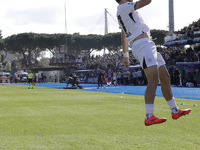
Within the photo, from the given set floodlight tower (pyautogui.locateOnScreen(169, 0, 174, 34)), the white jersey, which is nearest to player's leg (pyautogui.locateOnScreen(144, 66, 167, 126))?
the white jersey

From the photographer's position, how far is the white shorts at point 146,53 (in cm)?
504

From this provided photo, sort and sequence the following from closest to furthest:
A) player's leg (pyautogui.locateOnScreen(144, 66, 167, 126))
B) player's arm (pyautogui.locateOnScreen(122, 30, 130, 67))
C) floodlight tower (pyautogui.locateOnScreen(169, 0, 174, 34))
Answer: player's leg (pyautogui.locateOnScreen(144, 66, 167, 126)), player's arm (pyautogui.locateOnScreen(122, 30, 130, 67)), floodlight tower (pyautogui.locateOnScreen(169, 0, 174, 34))

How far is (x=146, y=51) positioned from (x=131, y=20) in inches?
21.0

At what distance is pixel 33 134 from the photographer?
638cm

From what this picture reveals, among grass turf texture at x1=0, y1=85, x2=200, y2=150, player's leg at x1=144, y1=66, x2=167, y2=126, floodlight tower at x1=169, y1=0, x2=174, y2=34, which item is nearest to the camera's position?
player's leg at x1=144, y1=66, x2=167, y2=126

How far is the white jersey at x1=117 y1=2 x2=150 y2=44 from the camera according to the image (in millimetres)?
5160

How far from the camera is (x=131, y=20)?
5215 mm

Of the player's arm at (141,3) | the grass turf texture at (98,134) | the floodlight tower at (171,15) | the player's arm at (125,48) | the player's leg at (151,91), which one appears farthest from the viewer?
the floodlight tower at (171,15)

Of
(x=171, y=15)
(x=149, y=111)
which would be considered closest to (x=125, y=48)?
(x=149, y=111)

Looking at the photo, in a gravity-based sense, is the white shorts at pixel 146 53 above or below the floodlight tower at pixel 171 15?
below

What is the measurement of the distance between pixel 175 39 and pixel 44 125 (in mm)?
26767

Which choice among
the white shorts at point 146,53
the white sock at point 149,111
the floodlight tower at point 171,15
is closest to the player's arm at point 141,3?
the white shorts at point 146,53

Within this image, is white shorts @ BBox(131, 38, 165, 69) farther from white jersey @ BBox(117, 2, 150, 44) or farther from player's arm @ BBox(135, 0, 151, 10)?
player's arm @ BBox(135, 0, 151, 10)

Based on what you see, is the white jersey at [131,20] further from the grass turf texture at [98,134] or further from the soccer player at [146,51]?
the grass turf texture at [98,134]
